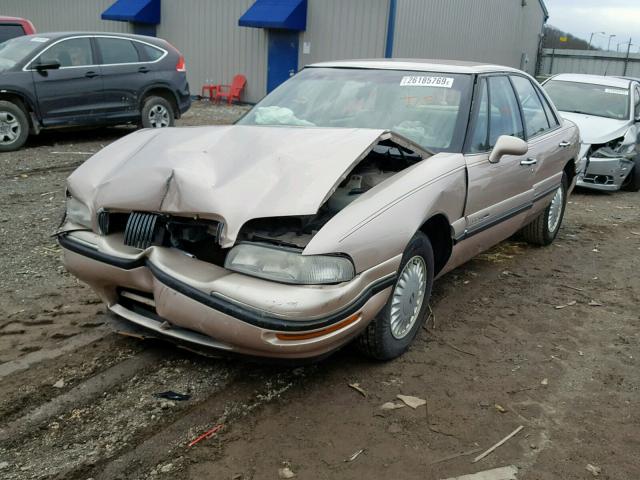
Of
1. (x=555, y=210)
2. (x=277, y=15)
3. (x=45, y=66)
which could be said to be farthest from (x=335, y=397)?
(x=277, y=15)

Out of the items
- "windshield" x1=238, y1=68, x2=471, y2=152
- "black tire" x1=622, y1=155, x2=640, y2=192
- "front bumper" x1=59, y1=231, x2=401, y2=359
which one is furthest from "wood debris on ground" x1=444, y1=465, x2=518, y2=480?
"black tire" x1=622, y1=155, x2=640, y2=192

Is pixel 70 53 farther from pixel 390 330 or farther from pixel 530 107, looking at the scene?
pixel 390 330

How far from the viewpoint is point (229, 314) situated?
9.17 feet

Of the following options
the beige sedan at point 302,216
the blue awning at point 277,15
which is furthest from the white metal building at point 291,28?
the beige sedan at point 302,216

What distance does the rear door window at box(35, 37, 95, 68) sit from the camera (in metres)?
9.53

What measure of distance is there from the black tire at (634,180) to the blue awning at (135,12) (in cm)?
1553

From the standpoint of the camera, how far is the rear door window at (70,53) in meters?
9.53

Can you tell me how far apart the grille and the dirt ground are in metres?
0.71

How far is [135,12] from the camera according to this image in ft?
63.8

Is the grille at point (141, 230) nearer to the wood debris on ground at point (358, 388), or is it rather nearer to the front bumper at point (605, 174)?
the wood debris on ground at point (358, 388)

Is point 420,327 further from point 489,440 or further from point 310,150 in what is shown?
point 310,150

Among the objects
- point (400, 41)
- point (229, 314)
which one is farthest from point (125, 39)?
point (229, 314)

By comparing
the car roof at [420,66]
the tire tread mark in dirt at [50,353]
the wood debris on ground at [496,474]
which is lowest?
the tire tread mark in dirt at [50,353]

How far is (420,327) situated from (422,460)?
4.07ft
